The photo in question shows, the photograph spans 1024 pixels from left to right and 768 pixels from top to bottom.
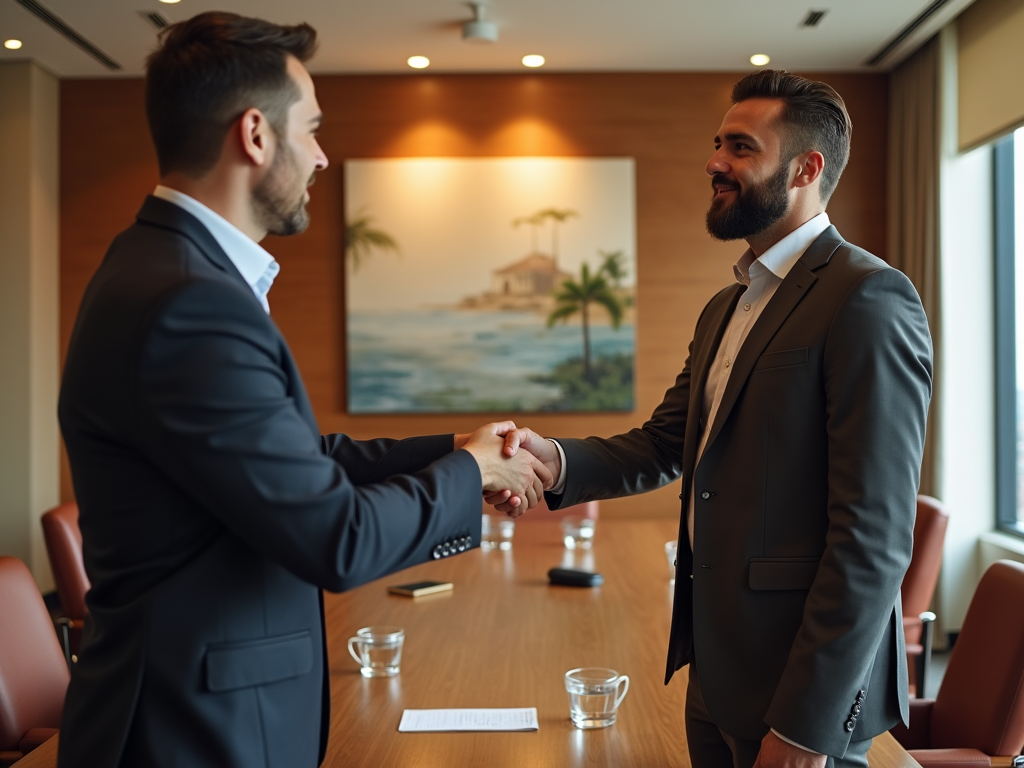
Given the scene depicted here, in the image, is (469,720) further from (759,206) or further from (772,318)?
(759,206)

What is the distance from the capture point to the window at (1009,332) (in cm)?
552

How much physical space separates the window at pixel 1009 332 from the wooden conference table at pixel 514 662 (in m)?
2.98

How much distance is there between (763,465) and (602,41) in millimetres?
4587

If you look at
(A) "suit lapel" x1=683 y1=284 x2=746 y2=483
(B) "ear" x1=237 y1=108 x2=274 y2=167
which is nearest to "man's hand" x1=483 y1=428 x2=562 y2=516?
(A) "suit lapel" x1=683 y1=284 x2=746 y2=483

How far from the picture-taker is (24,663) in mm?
2498

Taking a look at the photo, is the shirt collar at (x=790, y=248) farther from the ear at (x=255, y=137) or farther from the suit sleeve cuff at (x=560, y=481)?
the ear at (x=255, y=137)

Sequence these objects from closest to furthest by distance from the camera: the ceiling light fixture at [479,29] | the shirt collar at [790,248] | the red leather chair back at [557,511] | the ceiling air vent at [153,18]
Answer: the shirt collar at [790,248], the red leather chair back at [557,511], the ceiling air vent at [153,18], the ceiling light fixture at [479,29]

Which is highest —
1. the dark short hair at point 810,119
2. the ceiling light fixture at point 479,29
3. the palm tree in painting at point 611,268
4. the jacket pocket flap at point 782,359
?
the ceiling light fixture at point 479,29

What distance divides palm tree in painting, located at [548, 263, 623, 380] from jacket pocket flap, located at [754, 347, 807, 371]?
454cm

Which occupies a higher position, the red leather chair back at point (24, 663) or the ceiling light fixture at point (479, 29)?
the ceiling light fixture at point (479, 29)

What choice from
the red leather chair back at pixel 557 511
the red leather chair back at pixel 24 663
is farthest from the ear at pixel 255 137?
the red leather chair back at pixel 557 511

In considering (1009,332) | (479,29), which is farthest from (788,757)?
(1009,332)

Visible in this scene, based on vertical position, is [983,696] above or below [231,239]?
below

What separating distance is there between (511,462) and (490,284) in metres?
4.54
